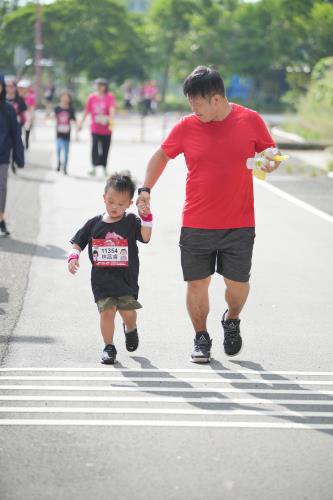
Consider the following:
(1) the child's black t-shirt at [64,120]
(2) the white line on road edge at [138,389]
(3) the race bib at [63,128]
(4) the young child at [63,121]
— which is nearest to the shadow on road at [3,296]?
(2) the white line on road edge at [138,389]

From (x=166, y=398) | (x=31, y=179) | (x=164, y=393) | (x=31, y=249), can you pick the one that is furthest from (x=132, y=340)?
(x=31, y=179)

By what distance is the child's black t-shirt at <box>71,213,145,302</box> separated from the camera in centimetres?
740

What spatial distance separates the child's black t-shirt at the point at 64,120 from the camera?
22.7 m

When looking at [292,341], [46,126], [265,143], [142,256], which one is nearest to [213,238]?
[265,143]

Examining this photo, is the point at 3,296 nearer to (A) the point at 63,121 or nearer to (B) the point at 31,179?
(B) the point at 31,179

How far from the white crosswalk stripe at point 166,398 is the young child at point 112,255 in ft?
1.36

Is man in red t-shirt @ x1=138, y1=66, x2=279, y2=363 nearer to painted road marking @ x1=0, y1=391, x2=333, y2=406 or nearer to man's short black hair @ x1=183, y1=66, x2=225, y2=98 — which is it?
man's short black hair @ x1=183, y1=66, x2=225, y2=98

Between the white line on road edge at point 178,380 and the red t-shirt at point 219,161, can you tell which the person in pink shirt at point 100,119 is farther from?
the white line on road edge at point 178,380

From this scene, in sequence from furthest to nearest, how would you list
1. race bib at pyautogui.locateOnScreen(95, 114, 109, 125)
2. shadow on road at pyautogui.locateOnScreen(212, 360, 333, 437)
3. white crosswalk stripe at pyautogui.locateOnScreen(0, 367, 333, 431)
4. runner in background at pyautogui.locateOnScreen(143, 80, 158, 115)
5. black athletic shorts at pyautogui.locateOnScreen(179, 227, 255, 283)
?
runner in background at pyautogui.locateOnScreen(143, 80, 158, 115) < race bib at pyautogui.locateOnScreen(95, 114, 109, 125) < black athletic shorts at pyautogui.locateOnScreen(179, 227, 255, 283) < shadow on road at pyautogui.locateOnScreen(212, 360, 333, 437) < white crosswalk stripe at pyautogui.locateOnScreen(0, 367, 333, 431)

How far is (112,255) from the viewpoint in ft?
24.3

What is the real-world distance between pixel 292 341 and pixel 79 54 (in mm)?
67460

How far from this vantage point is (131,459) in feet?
18.0

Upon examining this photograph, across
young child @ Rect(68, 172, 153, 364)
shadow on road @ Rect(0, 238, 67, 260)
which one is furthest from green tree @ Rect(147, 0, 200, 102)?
young child @ Rect(68, 172, 153, 364)

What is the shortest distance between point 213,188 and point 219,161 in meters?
0.16
